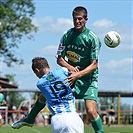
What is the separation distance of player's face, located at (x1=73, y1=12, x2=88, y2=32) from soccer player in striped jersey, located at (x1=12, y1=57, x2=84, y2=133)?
1.83 metres

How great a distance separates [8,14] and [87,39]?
43835 mm

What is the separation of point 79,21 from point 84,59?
0.72m

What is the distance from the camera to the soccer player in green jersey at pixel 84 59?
952 centimetres

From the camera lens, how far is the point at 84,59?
380 inches

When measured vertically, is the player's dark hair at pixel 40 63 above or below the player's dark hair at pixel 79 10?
below

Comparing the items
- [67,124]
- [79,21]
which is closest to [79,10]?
[79,21]

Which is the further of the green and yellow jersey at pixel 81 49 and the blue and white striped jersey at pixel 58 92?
the green and yellow jersey at pixel 81 49

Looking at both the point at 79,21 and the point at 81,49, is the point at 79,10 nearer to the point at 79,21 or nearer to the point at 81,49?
the point at 79,21

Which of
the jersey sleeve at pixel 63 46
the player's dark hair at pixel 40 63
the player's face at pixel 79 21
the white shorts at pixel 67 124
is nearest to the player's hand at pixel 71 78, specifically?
the player's dark hair at pixel 40 63

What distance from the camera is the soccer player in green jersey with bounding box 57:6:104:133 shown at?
9516 mm

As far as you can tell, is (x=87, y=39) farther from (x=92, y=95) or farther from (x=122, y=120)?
(x=122, y=120)

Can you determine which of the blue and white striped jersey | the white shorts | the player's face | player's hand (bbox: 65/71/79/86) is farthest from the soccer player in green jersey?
the white shorts

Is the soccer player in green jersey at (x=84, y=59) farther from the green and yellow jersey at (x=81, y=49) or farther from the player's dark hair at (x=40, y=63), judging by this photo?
the player's dark hair at (x=40, y=63)

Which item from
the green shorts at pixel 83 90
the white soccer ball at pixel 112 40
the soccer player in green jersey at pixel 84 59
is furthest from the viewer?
the white soccer ball at pixel 112 40
